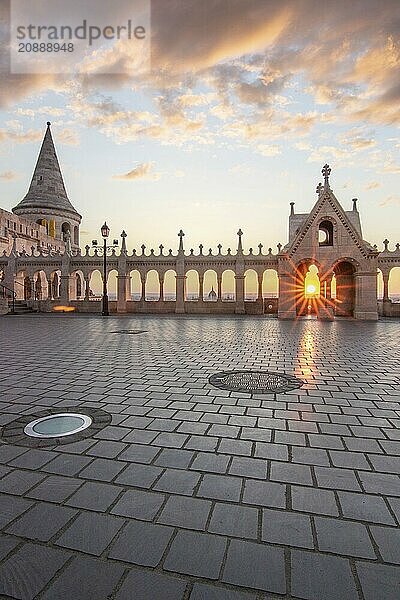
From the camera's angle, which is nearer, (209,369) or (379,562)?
(379,562)

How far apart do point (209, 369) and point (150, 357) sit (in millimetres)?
2201

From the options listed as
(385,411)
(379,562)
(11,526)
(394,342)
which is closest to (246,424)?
(385,411)

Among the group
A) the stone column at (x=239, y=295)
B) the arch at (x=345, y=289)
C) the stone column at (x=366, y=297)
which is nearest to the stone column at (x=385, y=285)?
the arch at (x=345, y=289)

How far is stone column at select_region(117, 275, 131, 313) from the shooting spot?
3244 cm

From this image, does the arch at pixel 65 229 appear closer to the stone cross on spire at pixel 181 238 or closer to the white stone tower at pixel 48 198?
the white stone tower at pixel 48 198

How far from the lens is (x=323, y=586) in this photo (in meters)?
2.19

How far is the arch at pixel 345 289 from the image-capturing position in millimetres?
27875

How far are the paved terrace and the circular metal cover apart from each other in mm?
398

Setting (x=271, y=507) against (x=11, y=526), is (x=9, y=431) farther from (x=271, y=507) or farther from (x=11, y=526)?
(x=271, y=507)

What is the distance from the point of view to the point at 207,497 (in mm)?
3146

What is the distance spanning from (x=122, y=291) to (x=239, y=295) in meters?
10.5

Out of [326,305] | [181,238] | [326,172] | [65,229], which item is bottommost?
[326,305]

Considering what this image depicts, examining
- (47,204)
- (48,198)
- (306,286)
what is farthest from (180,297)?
(48,198)

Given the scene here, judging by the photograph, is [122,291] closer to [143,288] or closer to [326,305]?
[143,288]
